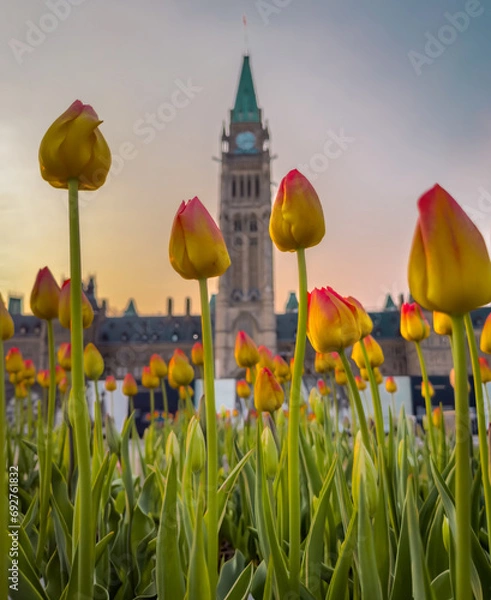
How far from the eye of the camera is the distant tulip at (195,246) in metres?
0.68

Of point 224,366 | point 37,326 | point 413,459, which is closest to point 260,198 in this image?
point 224,366

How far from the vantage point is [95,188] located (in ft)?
2.28

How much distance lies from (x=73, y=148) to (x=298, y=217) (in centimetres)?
31

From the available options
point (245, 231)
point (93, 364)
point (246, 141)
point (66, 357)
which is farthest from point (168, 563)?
point (246, 141)

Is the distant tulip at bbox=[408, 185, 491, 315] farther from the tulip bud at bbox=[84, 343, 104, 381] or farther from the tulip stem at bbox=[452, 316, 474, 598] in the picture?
the tulip bud at bbox=[84, 343, 104, 381]

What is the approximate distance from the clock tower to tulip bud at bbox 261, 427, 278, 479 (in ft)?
108

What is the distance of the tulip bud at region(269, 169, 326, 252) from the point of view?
29.1 inches

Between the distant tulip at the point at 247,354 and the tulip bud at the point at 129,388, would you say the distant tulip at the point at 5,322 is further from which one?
the tulip bud at the point at 129,388

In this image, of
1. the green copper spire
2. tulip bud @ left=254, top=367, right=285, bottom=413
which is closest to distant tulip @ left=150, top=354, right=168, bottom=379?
tulip bud @ left=254, top=367, right=285, bottom=413

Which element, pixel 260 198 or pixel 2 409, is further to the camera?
pixel 260 198

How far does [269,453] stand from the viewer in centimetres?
103

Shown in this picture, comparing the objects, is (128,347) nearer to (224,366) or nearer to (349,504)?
(224,366)

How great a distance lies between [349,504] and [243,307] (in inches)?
1412

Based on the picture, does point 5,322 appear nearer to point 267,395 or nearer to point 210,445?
point 210,445
